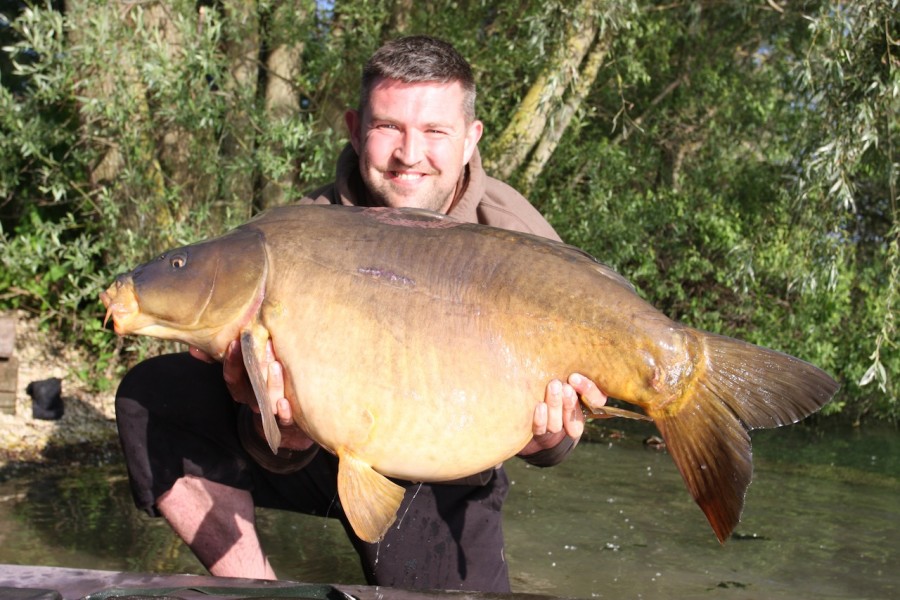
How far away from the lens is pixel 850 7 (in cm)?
445

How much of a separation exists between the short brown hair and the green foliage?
1912mm

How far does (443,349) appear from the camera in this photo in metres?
1.83

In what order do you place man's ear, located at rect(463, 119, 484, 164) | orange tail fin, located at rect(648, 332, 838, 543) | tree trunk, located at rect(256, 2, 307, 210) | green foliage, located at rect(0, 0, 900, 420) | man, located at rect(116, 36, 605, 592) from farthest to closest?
1. tree trunk, located at rect(256, 2, 307, 210)
2. green foliage, located at rect(0, 0, 900, 420)
3. man's ear, located at rect(463, 119, 484, 164)
4. man, located at rect(116, 36, 605, 592)
5. orange tail fin, located at rect(648, 332, 838, 543)

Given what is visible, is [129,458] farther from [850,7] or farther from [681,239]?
[681,239]

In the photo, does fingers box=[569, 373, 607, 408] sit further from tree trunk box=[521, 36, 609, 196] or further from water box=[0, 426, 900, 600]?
tree trunk box=[521, 36, 609, 196]

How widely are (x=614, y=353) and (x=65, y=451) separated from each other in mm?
3240

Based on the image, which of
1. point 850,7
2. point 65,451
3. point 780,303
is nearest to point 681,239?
point 780,303

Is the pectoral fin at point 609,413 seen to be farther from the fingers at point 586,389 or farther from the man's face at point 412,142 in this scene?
the man's face at point 412,142

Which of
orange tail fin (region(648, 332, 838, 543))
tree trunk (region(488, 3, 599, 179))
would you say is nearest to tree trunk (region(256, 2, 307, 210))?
tree trunk (region(488, 3, 599, 179))

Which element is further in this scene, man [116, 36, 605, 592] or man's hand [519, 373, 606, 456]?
man [116, 36, 605, 592]

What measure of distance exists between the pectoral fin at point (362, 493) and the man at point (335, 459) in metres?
0.59

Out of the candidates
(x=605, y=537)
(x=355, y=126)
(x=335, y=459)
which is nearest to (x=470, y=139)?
(x=355, y=126)

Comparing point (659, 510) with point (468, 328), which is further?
point (659, 510)

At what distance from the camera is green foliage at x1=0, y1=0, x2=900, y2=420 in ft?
14.6
